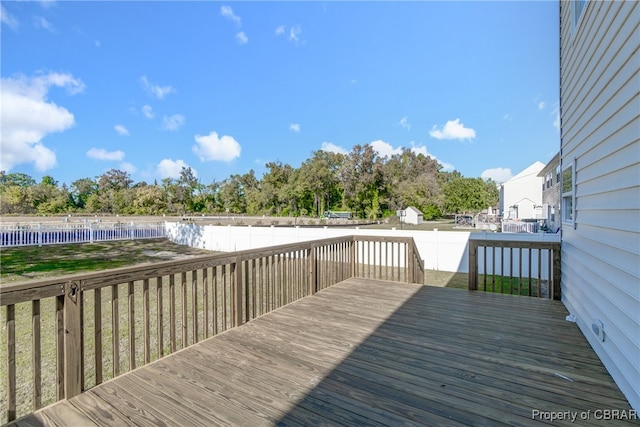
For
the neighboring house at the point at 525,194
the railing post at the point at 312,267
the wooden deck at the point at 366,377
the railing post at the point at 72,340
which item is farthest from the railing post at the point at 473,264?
the neighboring house at the point at 525,194

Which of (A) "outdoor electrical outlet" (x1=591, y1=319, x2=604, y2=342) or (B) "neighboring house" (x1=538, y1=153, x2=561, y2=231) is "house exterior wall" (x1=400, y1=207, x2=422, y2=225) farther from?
(A) "outdoor electrical outlet" (x1=591, y1=319, x2=604, y2=342)

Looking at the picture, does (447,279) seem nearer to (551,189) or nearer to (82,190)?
(551,189)

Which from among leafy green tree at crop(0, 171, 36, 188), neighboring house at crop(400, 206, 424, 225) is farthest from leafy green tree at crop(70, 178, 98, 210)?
neighboring house at crop(400, 206, 424, 225)

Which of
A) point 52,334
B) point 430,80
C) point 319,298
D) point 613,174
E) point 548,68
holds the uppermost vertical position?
point 430,80

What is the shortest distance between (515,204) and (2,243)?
31940 millimetres

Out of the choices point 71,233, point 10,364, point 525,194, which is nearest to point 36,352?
point 10,364

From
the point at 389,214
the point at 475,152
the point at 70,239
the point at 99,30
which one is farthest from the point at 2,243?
the point at 475,152

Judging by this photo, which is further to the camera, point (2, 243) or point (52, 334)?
point (2, 243)

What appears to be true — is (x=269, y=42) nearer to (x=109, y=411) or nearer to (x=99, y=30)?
(x=99, y=30)

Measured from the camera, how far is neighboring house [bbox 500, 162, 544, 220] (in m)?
23.7

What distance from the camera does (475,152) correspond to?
39438 mm

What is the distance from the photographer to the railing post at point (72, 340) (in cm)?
174

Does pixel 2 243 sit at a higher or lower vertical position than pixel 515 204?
lower

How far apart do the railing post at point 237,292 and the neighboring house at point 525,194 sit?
1010 inches
